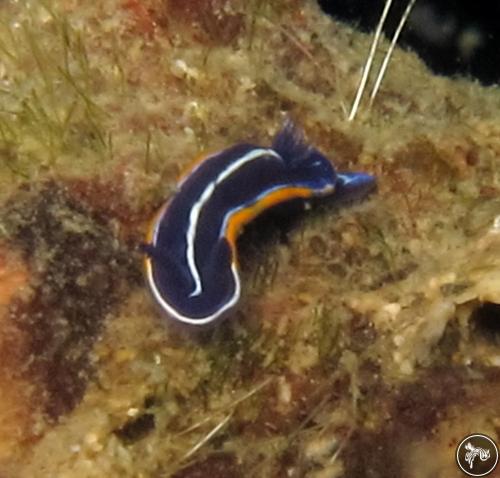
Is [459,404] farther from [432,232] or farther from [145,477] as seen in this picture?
[145,477]

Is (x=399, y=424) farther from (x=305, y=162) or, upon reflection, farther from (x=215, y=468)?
(x=305, y=162)

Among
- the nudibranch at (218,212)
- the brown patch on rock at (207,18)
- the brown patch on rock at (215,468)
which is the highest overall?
the brown patch on rock at (207,18)

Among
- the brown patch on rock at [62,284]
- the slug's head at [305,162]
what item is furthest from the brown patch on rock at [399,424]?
the brown patch on rock at [62,284]

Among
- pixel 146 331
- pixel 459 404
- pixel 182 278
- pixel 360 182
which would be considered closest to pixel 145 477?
pixel 146 331

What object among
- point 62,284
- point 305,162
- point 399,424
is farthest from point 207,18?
point 399,424

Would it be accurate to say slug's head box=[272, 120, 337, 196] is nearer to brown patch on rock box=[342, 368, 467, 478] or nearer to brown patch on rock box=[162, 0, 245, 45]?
brown patch on rock box=[162, 0, 245, 45]

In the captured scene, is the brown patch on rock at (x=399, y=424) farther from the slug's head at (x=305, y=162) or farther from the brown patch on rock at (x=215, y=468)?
the slug's head at (x=305, y=162)

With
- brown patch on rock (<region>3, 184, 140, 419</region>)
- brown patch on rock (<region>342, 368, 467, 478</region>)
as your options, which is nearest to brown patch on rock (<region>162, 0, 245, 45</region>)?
brown patch on rock (<region>3, 184, 140, 419</region>)
